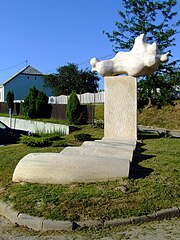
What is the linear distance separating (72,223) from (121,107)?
768cm

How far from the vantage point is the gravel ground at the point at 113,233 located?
13.5 ft

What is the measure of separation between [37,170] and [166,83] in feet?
73.2

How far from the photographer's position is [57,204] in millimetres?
4906

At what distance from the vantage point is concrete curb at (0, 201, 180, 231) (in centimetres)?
439

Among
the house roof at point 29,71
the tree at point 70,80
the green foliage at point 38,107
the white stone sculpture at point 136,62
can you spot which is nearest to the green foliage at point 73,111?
the green foliage at point 38,107

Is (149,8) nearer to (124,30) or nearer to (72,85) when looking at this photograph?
(124,30)

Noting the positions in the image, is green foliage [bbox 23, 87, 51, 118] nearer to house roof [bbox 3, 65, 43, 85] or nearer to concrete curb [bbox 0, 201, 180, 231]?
concrete curb [bbox 0, 201, 180, 231]

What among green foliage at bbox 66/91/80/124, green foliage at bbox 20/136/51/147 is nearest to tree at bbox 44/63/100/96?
green foliage at bbox 66/91/80/124

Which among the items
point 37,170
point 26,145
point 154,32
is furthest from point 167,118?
point 37,170

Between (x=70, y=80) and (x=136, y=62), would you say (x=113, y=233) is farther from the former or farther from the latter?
(x=70, y=80)

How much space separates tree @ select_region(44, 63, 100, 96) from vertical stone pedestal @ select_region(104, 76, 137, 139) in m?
43.0

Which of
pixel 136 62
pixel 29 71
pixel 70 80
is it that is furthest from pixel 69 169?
pixel 29 71

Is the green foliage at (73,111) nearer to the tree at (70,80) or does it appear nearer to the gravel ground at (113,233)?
the gravel ground at (113,233)

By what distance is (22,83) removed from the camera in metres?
57.7
